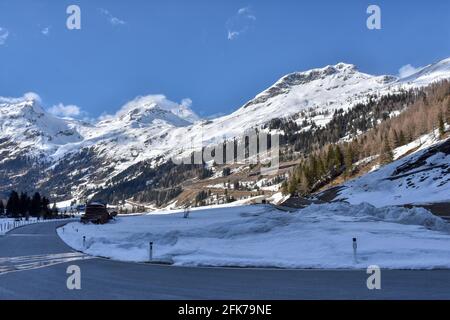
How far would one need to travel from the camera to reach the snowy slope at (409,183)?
80.1 m

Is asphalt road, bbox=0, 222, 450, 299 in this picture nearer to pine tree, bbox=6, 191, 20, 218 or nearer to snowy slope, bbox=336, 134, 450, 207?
snowy slope, bbox=336, 134, 450, 207

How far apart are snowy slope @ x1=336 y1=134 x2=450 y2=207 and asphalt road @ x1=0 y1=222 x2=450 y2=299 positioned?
57275 millimetres

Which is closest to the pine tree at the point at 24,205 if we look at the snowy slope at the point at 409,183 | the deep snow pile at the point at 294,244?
the snowy slope at the point at 409,183

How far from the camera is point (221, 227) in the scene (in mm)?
41219

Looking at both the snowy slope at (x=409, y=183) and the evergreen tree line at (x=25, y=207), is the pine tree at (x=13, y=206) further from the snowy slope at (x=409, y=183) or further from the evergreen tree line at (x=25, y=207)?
the snowy slope at (x=409, y=183)

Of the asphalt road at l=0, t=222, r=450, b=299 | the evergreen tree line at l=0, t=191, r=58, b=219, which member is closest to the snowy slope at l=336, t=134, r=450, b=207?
the asphalt road at l=0, t=222, r=450, b=299

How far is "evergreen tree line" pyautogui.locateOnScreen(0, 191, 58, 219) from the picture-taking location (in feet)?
444

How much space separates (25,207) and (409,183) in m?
105

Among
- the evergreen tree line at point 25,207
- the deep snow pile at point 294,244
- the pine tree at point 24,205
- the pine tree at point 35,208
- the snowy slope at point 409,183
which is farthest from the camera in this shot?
the pine tree at point 35,208

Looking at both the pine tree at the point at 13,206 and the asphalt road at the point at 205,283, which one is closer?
the asphalt road at the point at 205,283

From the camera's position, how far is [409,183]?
9212cm

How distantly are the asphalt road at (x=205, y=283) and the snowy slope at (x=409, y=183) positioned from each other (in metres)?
57.3
